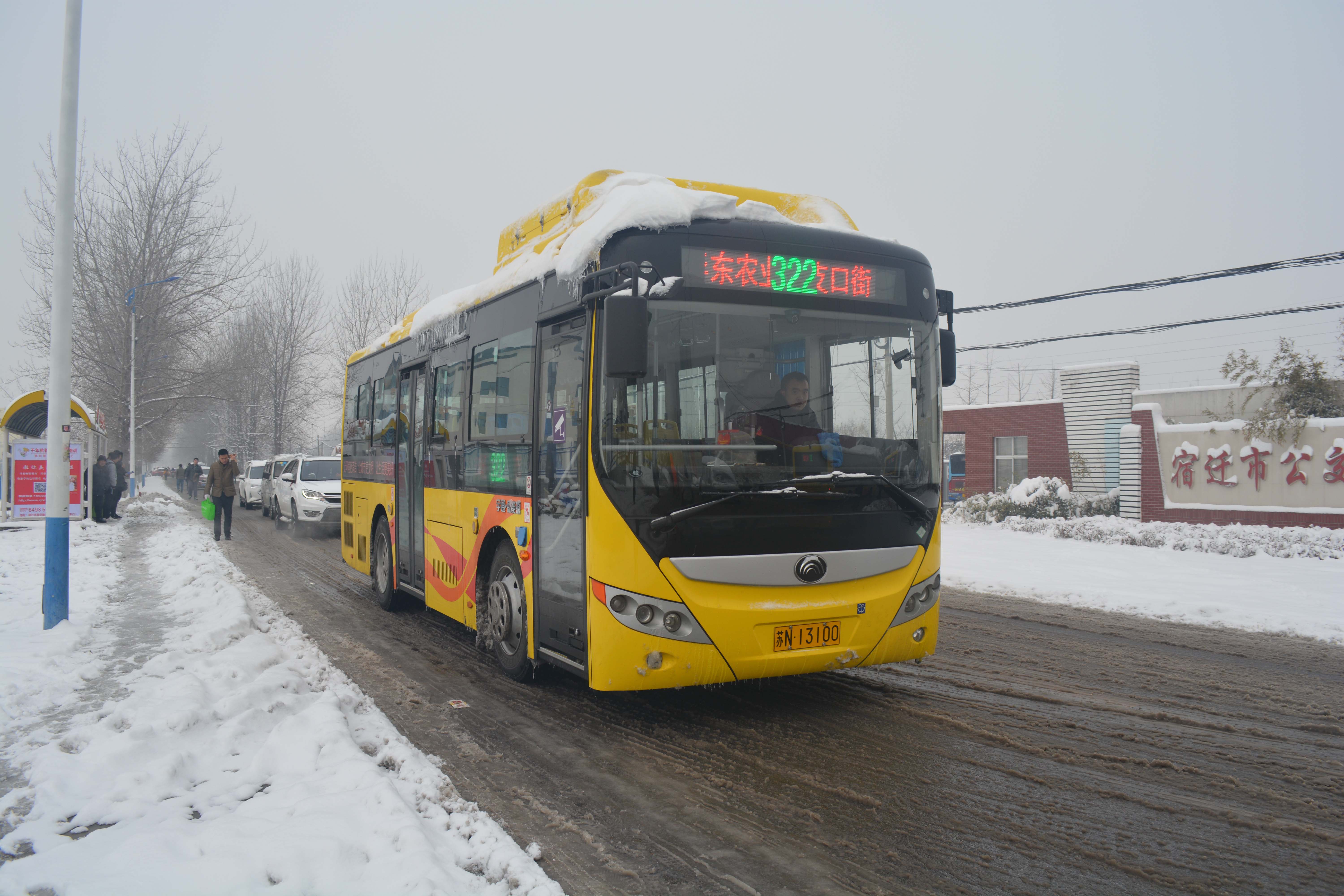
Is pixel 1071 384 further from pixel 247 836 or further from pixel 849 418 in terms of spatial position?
pixel 247 836

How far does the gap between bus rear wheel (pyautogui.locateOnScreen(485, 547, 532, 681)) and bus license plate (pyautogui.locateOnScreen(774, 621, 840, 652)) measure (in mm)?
1975

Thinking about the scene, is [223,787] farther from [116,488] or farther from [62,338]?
[116,488]

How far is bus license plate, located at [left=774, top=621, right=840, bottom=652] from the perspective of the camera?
5.12 meters

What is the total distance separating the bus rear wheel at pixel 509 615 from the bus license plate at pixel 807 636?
6.48ft

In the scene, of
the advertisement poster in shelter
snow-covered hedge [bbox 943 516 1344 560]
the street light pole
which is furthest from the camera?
the street light pole

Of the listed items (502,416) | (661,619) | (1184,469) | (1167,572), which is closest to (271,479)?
(502,416)

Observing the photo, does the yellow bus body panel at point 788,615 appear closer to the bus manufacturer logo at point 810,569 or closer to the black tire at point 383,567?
the bus manufacturer logo at point 810,569

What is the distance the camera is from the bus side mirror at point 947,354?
19.6 ft

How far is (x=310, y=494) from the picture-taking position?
20.6 m

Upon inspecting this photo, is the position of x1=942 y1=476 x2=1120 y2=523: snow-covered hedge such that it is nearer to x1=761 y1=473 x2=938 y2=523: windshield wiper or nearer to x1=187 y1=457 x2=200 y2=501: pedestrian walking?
x1=761 y1=473 x2=938 y2=523: windshield wiper

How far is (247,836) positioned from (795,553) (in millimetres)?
3089

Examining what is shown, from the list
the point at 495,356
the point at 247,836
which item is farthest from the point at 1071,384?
the point at 247,836

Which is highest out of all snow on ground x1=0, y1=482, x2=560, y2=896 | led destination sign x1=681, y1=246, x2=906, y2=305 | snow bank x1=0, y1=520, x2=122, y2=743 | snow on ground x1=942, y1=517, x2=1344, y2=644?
led destination sign x1=681, y1=246, x2=906, y2=305

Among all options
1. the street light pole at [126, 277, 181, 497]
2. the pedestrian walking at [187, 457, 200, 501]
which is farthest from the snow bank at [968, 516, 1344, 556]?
the pedestrian walking at [187, 457, 200, 501]
